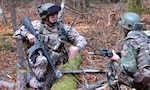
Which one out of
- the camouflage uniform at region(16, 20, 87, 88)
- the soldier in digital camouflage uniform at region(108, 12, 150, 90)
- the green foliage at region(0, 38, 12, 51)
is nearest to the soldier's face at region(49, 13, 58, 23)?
the camouflage uniform at region(16, 20, 87, 88)

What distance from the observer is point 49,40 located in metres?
6.79

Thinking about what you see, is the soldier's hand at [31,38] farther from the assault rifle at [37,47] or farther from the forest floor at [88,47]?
the forest floor at [88,47]

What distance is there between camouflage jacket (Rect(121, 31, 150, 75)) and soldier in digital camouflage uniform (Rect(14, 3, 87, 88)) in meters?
1.65

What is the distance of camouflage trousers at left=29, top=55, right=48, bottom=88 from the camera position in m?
6.31

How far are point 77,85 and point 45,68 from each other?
81 centimetres

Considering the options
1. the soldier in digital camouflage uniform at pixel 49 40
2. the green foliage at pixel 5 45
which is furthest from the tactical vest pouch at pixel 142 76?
the green foliage at pixel 5 45

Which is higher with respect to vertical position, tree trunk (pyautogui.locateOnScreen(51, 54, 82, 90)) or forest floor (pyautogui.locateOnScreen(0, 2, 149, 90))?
tree trunk (pyautogui.locateOnScreen(51, 54, 82, 90))

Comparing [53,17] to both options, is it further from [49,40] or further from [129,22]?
[129,22]

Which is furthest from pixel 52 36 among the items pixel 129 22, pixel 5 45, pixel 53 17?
pixel 5 45

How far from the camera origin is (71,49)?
21.1ft

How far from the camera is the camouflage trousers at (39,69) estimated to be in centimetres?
631

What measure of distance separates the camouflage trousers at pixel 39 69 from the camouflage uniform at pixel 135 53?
1.79 metres

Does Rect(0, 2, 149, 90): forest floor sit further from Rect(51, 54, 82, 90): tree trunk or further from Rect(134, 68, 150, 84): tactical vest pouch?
Rect(134, 68, 150, 84): tactical vest pouch

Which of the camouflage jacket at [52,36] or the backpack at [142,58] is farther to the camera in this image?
the camouflage jacket at [52,36]
